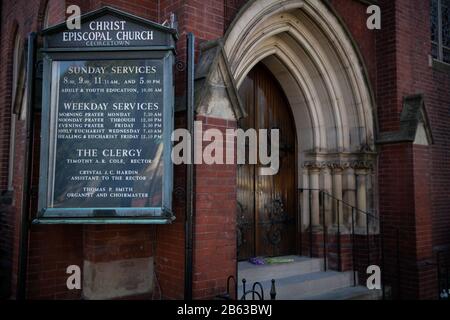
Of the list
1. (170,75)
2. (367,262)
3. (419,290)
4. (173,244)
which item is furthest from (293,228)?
(170,75)

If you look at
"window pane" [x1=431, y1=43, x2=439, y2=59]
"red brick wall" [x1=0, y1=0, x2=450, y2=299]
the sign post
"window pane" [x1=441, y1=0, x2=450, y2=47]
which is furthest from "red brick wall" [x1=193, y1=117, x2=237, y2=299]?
"window pane" [x1=441, y1=0, x2=450, y2=47]

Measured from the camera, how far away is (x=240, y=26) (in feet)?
15.1

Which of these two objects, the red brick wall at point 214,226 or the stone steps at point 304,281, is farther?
the stone steps at point 304,281

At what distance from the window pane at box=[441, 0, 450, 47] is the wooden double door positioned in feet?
12.9

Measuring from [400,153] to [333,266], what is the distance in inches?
81.1

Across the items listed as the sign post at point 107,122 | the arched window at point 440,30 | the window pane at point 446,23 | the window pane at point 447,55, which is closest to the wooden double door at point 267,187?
the sign post at point 107,122

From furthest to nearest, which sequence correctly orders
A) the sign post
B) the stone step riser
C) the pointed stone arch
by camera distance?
the pointed stone arch < the stone step riser < the sign post

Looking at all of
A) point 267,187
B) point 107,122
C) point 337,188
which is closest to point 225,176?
point 107,122

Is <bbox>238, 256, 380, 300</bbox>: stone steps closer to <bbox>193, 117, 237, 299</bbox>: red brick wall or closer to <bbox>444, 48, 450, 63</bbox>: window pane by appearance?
<bbox>193, 117, 237, 299</bbox>: red brick wall

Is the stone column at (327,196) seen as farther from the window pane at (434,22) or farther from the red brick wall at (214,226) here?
the window pane at (434,22)

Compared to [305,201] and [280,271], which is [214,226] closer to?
[280,271]

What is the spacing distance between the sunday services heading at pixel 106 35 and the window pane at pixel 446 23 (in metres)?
6.86

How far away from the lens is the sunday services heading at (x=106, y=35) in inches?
128

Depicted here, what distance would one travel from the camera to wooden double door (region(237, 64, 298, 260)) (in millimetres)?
5691
